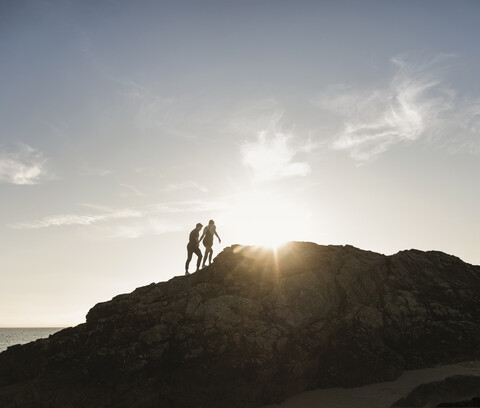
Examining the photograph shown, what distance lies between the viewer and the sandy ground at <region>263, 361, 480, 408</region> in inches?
591

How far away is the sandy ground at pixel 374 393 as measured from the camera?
15016mm

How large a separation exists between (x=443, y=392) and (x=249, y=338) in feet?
26.2

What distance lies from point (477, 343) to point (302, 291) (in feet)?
30.6

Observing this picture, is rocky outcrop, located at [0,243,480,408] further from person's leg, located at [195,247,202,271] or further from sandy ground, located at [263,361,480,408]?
person's leg, located at [195,247,202,271]

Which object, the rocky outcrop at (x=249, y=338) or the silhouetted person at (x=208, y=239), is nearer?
the rocky outcrop at (x=249, y=338)

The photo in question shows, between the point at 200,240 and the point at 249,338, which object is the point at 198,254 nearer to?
the point at 200,240

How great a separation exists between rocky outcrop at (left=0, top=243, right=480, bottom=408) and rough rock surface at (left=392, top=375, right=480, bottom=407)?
2751mm

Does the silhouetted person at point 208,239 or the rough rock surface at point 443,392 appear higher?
the silhouetted person at point 208,239

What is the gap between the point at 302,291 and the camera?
18.8 m

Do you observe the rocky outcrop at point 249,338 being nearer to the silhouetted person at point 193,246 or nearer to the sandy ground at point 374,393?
the sandy ground at point 374,393

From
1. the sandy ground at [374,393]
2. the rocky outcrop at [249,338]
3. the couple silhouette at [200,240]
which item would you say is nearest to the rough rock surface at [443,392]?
the sandy ground at [374,393]

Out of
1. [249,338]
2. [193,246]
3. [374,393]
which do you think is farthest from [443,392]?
[193,246]

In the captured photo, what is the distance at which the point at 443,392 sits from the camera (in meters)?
13.6

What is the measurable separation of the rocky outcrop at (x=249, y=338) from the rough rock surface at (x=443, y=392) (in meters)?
2.75
